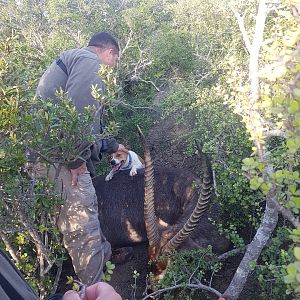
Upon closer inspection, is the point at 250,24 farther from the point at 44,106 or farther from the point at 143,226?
the point at 44,106

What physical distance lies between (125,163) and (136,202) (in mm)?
578

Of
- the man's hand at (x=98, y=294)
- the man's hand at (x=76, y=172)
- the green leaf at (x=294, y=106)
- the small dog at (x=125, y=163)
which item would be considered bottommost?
the small dog at (x=125, y=163)

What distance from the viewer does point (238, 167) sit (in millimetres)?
4531

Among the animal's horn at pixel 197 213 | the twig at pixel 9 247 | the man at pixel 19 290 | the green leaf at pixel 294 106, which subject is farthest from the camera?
the animal's horn at pixel 197 213

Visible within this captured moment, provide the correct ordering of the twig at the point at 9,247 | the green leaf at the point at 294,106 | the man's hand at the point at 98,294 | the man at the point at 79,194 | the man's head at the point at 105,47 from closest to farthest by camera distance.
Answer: the green leaf at the point at 294,106
the man's hand at the point at 98,294
the twig at the point at 9,247
the man at the point at 79,194
the man's head at the point at 105,47

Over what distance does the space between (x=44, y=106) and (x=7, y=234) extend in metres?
1.18

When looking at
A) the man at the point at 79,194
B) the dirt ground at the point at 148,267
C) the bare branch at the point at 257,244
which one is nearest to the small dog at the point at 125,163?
the dirt ground at the point at 148,267

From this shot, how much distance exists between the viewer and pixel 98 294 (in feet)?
7.27

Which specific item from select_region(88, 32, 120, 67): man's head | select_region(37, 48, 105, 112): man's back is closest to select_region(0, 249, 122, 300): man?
select_region(37, 48, 105, 112): man's back

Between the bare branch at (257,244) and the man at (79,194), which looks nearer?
the bare branch at (257,244)

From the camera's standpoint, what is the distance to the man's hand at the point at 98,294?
7.05 ft

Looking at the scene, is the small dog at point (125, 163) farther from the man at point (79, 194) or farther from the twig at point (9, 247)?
the twig at point (9, 247)

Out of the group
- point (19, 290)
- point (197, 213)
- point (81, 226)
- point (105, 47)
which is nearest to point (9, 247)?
point (81, 226)

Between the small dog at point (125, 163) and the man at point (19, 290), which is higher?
the man at point (19, 290)
